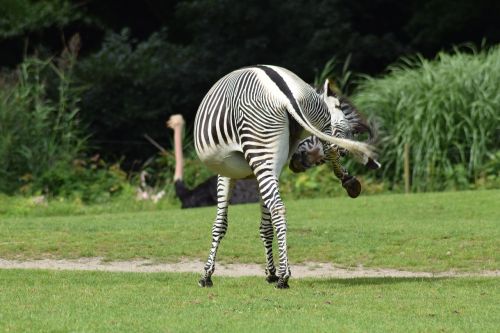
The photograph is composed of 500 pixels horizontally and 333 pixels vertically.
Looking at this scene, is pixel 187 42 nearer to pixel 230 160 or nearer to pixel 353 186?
pixel 230 160

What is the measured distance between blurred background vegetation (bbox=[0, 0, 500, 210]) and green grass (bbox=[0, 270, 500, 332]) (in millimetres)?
9838

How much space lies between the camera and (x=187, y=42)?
33.4 meters

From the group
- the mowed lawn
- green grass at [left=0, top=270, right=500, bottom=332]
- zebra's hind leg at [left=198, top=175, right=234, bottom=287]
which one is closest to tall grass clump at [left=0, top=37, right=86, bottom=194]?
the mowed lawn

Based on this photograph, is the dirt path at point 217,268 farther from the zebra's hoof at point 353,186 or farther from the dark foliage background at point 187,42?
the dark foliage background at point 187,42

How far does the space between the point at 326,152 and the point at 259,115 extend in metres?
0.91

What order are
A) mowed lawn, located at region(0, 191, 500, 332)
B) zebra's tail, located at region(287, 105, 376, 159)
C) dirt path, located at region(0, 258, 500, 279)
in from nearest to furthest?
mowed lawn, located at region(0, 191, 500, 332) < zebra's tail, located at region(287, 105, 376, 159) < dirt path, located at region(0, 258, 500, 279)

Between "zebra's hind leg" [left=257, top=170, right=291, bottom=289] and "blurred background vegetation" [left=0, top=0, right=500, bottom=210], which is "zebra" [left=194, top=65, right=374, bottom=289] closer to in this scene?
"zebra's hind leg" [left=257, top=170, right=291, bottom=289]

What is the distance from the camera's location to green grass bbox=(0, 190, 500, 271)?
14047mm

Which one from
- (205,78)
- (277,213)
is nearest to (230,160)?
(277,213)

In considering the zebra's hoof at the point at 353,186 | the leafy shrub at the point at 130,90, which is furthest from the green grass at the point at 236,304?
the leafy shrub at the point at 130,90

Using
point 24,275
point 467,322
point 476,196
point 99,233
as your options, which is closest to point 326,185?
point 476,196

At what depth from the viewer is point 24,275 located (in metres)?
12.0

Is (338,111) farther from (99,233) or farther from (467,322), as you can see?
(99,233)

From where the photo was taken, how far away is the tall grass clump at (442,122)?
2138 centimetres
